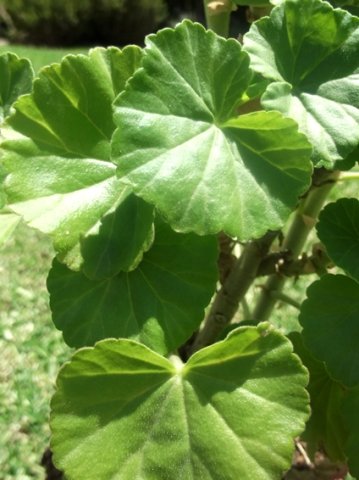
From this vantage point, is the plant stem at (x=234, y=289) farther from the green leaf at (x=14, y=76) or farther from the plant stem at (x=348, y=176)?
the green leaf at (x=14, y=76)

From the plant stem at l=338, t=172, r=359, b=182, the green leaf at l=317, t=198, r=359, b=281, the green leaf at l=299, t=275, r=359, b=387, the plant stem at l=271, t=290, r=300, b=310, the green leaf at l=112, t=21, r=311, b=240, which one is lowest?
the plant stem at l=271, t=290, r=300, b=310

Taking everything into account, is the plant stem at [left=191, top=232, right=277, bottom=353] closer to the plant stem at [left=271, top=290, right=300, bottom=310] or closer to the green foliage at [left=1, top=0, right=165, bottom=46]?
the plant stem at [left=271, top=290, right=300, bottom=310]

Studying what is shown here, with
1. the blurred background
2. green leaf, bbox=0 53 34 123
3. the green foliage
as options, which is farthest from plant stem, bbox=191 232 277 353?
the green foliage

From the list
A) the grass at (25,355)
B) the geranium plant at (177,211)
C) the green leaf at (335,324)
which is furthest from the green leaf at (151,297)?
the grass at (25,355)

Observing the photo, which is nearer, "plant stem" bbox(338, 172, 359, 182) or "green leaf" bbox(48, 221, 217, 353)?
"green leaf" bbox(48, 221, 217, 353)

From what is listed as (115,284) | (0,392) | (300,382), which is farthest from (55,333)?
(300,382)

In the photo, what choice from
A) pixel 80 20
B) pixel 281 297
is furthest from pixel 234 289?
pixel 80 20

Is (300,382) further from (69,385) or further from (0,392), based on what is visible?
(0,392)
